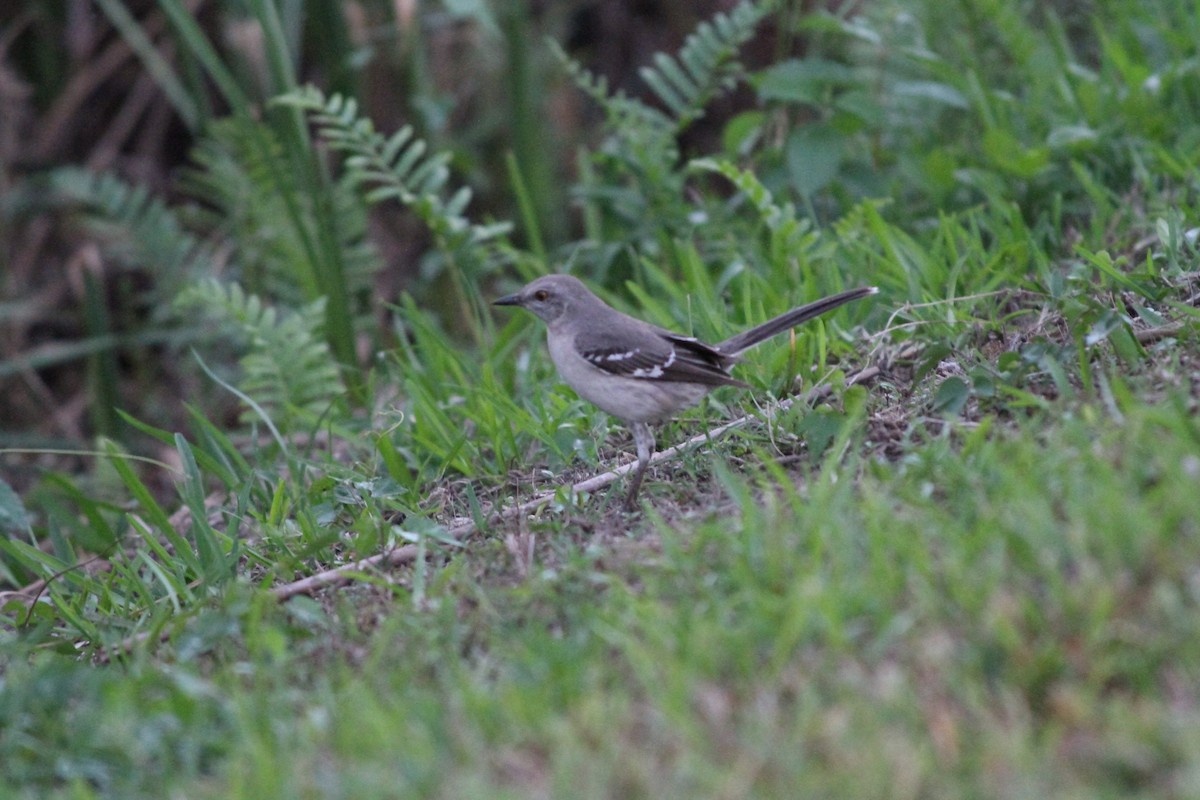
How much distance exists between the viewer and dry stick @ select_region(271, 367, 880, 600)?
4.48 meters

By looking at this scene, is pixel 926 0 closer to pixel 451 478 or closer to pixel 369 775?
pixel 451 478

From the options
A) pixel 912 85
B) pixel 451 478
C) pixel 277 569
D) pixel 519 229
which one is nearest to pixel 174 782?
pixel 277 569

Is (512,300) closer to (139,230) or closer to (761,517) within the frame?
(761,517)

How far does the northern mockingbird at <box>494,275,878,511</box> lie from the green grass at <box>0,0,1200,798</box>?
0.73 feet

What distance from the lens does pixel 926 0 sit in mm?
8281

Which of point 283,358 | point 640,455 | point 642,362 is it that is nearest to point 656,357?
point 642,362

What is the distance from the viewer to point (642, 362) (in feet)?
17.3

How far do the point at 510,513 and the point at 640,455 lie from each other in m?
0.54

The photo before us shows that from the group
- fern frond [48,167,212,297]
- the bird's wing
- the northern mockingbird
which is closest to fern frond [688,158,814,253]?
the northern mockingbird

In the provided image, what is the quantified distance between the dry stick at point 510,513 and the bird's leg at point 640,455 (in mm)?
55

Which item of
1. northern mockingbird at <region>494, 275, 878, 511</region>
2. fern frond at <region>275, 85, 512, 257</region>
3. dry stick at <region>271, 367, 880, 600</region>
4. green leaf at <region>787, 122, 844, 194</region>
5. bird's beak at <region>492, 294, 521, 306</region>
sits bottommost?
dry stick at <region>271, 367, 880, 600</region>

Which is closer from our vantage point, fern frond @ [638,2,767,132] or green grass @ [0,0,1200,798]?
green grass @ [0,0,1200,798]

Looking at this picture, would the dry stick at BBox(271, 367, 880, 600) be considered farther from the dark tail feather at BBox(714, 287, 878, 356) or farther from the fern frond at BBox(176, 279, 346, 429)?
the fern frond at BBox(176, 279, 346, 429)

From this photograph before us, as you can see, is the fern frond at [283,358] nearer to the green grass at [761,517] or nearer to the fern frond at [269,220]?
the green grass at [761,517]
